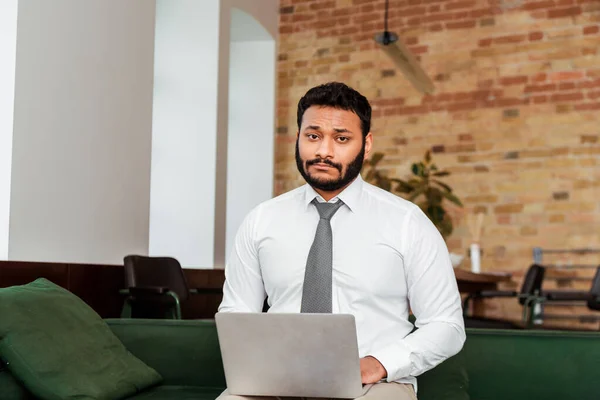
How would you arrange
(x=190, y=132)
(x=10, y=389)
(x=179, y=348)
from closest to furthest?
1. (x=10, y=389)
2. (x=179, y=348)
3. (x=190, y=132)

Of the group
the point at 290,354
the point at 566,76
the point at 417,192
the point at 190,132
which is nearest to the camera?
the point at 290,354

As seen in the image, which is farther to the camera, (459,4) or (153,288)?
(459,4)

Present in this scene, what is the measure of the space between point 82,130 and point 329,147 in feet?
6.92

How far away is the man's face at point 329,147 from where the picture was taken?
5.98 feet

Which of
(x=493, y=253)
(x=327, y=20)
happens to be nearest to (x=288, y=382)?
(x=493, y=253)

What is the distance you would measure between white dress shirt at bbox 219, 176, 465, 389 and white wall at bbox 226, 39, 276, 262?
4447mm

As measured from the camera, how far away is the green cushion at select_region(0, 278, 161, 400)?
187cm

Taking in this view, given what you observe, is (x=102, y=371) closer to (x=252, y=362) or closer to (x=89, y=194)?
(x=252, y=362)

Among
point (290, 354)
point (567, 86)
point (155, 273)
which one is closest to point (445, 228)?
point (567, 86)

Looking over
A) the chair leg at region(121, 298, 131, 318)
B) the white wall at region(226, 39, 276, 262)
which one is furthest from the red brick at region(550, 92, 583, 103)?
the chair leg at region(121, 298, 131, 318)

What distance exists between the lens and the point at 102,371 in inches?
80.6

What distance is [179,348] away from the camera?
2334 mm

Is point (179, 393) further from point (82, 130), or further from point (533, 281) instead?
point (533, 281)

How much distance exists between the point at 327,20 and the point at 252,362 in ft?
18.2
